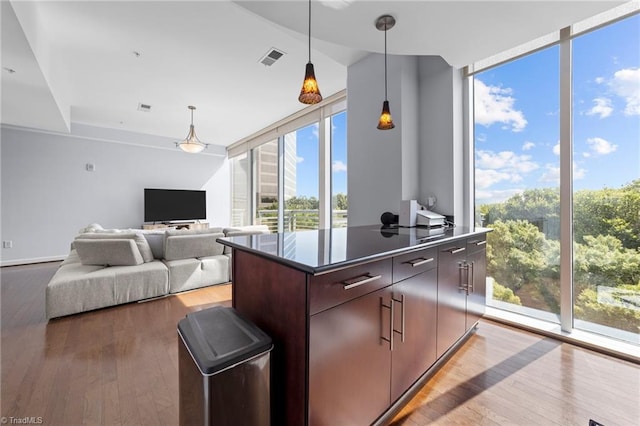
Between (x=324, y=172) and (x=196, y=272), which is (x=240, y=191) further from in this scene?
(x=196, y=272)

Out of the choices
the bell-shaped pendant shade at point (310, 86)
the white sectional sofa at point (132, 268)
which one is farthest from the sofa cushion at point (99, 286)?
the bell-shaped pendant shade at point (310, 86)

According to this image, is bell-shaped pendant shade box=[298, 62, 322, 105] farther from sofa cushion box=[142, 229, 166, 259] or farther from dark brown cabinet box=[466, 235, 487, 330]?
sofa cushion box=[142, 229, 166, 259]

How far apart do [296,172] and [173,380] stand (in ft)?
13.3

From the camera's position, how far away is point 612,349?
1.90 metres

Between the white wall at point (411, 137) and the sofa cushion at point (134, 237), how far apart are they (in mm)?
2656

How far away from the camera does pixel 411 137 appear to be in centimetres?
275

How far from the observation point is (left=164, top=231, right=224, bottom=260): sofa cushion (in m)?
3.29

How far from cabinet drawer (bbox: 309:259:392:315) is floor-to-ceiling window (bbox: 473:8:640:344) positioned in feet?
6.60

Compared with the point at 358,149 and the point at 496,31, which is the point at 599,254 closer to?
A: the point at 496,31

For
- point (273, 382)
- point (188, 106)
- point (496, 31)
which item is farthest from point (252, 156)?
point (273, 382)

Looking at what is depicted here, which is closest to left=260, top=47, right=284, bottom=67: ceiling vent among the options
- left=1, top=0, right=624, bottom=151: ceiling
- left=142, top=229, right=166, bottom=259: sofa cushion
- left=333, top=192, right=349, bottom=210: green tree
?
left=1, top=0, right=624, bottom=151: ceiling

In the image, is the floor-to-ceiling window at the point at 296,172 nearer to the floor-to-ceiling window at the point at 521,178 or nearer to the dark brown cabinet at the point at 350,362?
the floor-to-ceiling window at the point at 521,178

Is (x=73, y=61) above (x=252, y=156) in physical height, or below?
above

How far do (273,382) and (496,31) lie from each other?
277 centimetres
